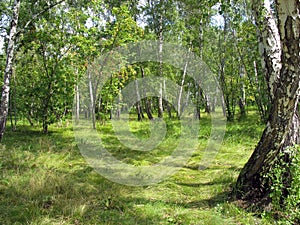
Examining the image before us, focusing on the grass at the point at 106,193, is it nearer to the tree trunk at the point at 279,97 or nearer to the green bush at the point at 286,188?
the green bush at the point at 286,188

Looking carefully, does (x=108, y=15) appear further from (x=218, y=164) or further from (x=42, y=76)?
(x=218, y=164)

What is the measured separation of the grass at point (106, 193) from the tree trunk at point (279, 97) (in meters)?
0.51

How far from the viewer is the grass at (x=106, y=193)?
4.13 meters

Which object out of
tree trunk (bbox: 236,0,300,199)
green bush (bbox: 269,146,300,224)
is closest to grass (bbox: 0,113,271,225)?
green bush (bbox: 269,146,300,224)

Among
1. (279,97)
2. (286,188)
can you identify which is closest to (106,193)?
(286,188)

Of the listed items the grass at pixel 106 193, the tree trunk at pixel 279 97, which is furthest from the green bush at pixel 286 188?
the grass at pixel 106 193

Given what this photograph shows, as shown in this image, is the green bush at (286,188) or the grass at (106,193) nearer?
the green bush at (286,188)

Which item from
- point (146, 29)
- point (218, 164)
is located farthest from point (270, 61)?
point (146, 29)

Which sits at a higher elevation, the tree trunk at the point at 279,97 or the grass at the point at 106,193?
the tree trunk at the point at 279,97

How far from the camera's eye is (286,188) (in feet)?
12.7

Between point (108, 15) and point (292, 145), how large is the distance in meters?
16.6

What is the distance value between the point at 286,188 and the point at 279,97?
1.35 meters

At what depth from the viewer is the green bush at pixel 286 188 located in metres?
3.92

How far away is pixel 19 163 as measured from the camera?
22.7 ft
